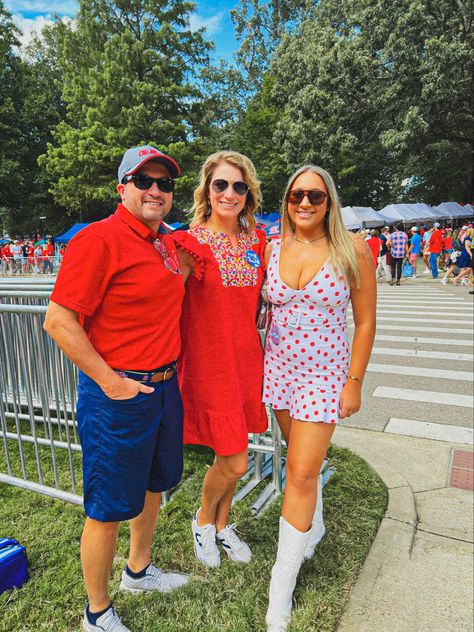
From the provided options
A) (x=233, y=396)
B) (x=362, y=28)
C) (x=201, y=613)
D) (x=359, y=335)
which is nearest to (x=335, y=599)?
(x=201, y=613)

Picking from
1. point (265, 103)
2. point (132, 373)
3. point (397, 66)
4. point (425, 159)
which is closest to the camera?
point (132, 373)

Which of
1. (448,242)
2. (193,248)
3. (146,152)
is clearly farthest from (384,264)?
(146,152)

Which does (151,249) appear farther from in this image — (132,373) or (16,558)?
(16,558)

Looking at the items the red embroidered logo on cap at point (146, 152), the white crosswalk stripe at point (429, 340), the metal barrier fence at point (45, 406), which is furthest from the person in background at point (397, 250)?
the red embroidered logo on cap at point (146, 152)

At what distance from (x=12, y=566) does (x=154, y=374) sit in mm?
1390

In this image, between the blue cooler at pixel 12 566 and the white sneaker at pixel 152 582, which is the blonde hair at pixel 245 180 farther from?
the blue cooler at pixel 12 566

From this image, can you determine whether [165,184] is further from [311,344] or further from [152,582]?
[152,582]

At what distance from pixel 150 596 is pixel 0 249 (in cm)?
3261

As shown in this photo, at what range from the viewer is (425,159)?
2958 cm

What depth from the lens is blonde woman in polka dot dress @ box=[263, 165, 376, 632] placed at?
82.9 inches

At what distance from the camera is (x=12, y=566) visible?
7.68 ft

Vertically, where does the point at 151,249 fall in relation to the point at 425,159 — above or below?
below

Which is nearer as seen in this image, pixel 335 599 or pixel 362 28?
pixel 335 599

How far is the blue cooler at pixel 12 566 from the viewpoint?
2.31 metres
